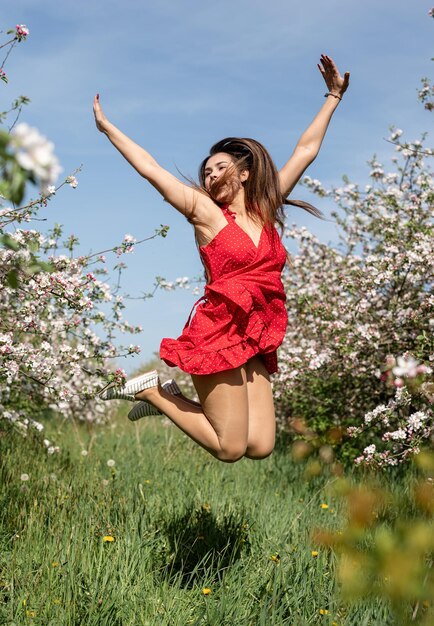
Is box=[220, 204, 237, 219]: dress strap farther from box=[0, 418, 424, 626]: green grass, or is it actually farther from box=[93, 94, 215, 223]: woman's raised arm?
box=[0, 418, 424, 626]: green grass

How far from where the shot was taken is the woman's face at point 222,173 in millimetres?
3936

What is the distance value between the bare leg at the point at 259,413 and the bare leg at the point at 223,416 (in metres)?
0.11

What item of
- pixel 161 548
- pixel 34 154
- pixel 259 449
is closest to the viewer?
pixel 34 154

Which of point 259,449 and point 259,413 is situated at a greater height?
point 259,413

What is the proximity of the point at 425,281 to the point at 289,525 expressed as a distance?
2.82 metres

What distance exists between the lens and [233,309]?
366cm

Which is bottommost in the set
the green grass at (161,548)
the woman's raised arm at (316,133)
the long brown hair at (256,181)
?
the green grass at (161,548)

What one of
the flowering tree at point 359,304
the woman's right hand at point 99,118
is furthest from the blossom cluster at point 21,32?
the flowering tree at point 359,304

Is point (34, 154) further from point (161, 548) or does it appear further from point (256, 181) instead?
point (161, 548)

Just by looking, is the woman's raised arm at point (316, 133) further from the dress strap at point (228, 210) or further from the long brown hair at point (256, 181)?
the dress strap at point (228, 210)

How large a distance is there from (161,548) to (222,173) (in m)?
1.99

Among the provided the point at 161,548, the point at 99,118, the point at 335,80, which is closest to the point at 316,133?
the point at 335,80

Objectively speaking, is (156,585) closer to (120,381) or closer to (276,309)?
(120,381)

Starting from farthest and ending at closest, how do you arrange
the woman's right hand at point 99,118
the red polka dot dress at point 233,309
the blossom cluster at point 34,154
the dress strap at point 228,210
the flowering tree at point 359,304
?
the flowering tree at point 359,304, the dress strap at point 228,210, the woman's right hand at point 99,118, the red polka dot dress at point 233,309, the blossom cluster at point 34,154
